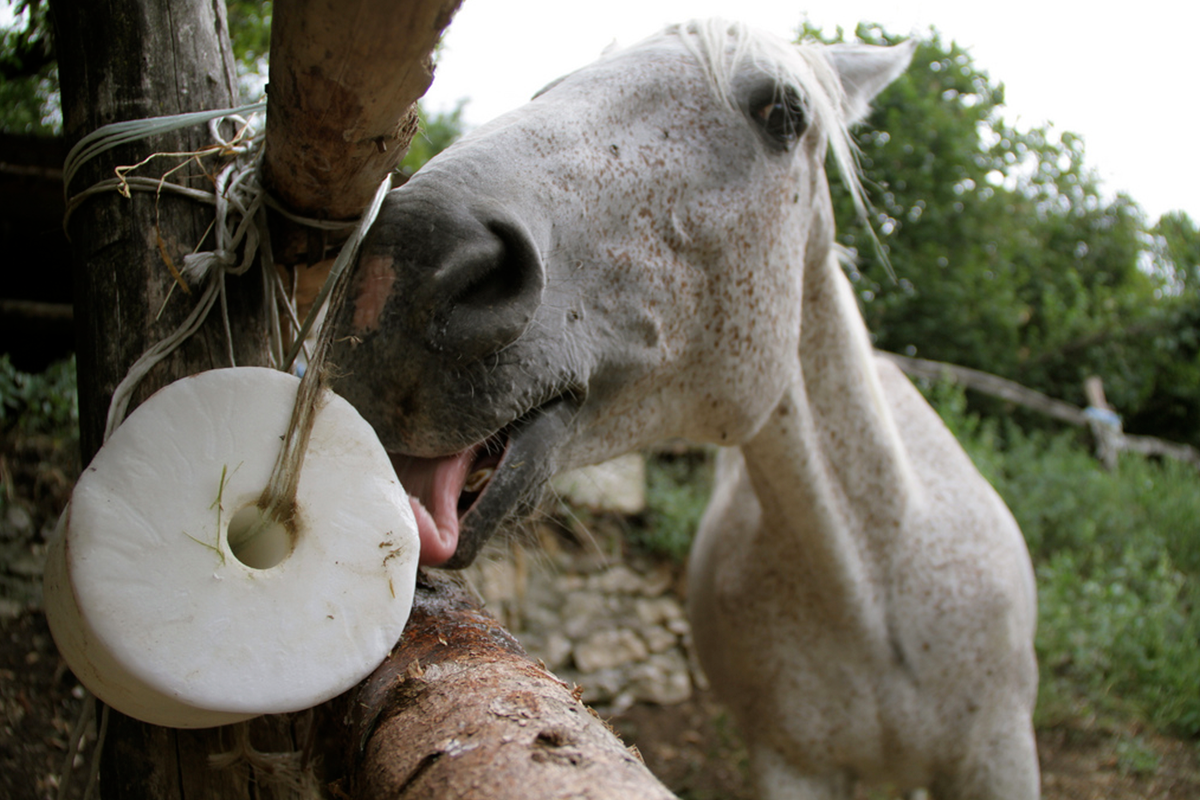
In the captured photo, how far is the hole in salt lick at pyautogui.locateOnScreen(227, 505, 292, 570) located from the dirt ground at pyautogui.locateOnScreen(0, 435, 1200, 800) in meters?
1.03

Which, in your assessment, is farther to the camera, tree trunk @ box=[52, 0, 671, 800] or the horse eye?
the horse eye

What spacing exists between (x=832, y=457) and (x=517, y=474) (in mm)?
960

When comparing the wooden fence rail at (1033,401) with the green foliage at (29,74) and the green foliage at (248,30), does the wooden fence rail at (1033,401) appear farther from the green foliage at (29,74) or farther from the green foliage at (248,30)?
the green foliage at (29,74)

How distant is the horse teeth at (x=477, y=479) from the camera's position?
959mm

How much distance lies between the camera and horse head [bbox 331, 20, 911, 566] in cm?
83

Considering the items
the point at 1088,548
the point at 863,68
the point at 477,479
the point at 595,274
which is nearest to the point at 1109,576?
the point at 1088,548

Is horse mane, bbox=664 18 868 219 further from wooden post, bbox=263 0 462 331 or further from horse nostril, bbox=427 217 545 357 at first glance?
wooden post, bbox=263 0 462 331

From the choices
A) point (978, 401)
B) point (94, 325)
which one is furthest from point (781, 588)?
point (978, 401)

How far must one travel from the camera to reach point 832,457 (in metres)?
1.64

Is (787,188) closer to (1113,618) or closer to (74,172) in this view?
(74,172)

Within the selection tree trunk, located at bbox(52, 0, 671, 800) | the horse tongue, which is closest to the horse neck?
the horse tongue

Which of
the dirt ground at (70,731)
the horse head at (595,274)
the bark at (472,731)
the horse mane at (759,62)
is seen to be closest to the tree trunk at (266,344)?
the bark at (472,731)

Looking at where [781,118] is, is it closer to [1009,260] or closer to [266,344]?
[266,344]

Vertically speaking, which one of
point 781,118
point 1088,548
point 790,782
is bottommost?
point 1088,548
